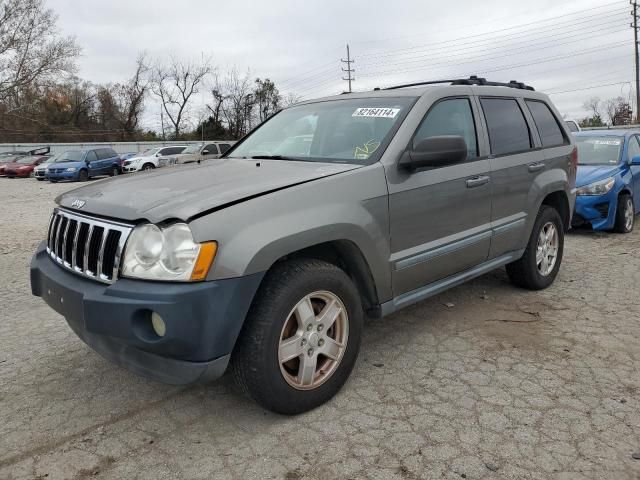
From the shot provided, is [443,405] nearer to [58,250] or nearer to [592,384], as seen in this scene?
[592,384]

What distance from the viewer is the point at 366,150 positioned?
3322 millimetres

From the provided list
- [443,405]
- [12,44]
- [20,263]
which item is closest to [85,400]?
[443,405]

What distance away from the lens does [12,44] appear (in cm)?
4950

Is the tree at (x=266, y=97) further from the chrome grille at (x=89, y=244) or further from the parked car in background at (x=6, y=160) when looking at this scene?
the chrome grille at (x=89, y=244)

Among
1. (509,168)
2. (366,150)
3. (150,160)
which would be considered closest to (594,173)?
(509,168)

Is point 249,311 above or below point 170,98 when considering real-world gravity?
below

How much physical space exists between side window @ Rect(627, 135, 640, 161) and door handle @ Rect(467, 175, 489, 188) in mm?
5597

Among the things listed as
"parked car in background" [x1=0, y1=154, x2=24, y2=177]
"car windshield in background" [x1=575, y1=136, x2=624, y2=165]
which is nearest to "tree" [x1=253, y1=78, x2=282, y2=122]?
"parked car in background" [x1=0, y1=154, x2=24, y2=177]

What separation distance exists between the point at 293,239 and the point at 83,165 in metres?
23.3

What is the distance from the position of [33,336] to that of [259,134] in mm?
2399

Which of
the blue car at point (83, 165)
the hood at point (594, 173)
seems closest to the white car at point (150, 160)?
the blue car at point (83, 165)

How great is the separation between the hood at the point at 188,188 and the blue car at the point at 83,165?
21838mm

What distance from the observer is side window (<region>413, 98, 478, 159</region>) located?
3545 millimetres

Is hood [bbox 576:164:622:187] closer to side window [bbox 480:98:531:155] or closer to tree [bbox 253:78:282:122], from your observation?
side window [bbox 480:98:531:155]
